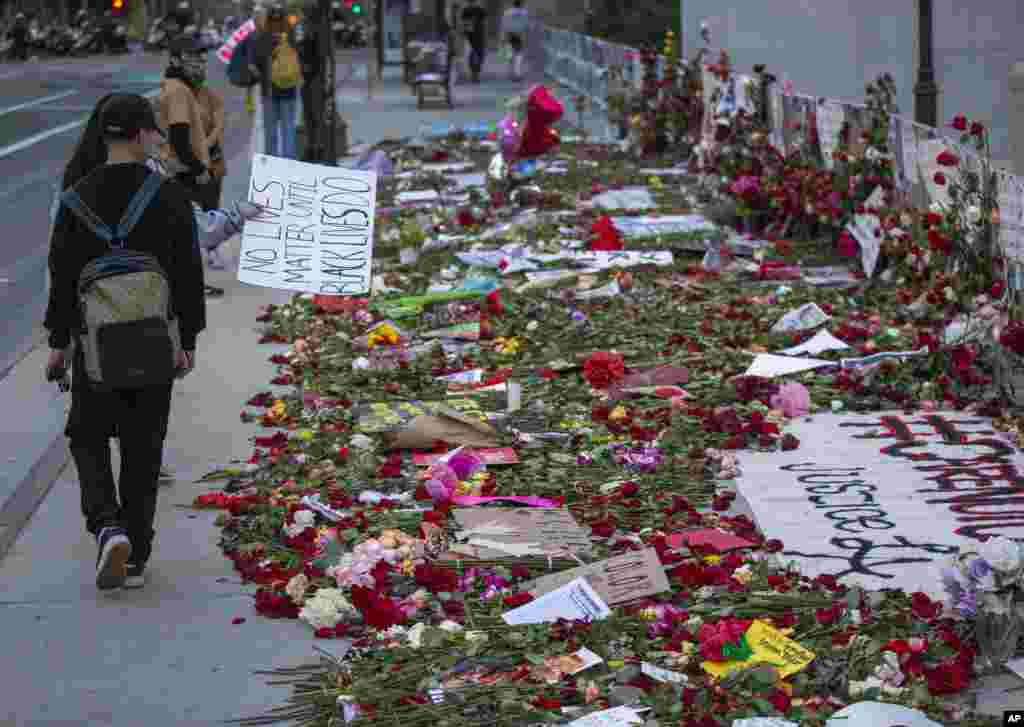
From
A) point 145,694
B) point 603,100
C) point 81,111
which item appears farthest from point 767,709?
point 81,111

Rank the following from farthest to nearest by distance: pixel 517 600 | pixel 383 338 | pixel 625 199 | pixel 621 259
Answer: pixel 625 199
pixel 621 259
pixel 383 338
pixel 517 600

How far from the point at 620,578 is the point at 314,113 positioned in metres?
15.6

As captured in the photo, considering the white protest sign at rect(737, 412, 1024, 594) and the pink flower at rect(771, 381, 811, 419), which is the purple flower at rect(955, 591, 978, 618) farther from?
the pink flower at rect(771, 381, 811, 419)

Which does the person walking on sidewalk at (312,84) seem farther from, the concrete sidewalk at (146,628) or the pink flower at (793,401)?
the pink flower at (793,401)

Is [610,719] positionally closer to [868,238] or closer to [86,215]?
[86,215]

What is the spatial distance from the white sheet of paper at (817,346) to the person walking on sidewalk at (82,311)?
440cm

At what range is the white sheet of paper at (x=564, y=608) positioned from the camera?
563 centimetres

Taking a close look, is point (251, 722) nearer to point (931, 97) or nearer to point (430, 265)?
point (430, 265)

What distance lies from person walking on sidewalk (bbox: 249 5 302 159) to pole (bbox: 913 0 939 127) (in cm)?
764

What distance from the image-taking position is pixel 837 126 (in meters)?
13.7

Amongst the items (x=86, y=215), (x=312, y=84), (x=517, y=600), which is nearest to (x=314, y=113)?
(x=312, y=84)

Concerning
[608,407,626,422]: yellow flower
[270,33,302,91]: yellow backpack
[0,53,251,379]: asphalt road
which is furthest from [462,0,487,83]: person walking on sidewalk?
[608,407,626,422]: yellow flower

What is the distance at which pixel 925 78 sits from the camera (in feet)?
47.5

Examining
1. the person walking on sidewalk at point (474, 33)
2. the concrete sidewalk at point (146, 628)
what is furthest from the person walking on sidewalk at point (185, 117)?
the person walking on sidewalk at point (474, 33)
